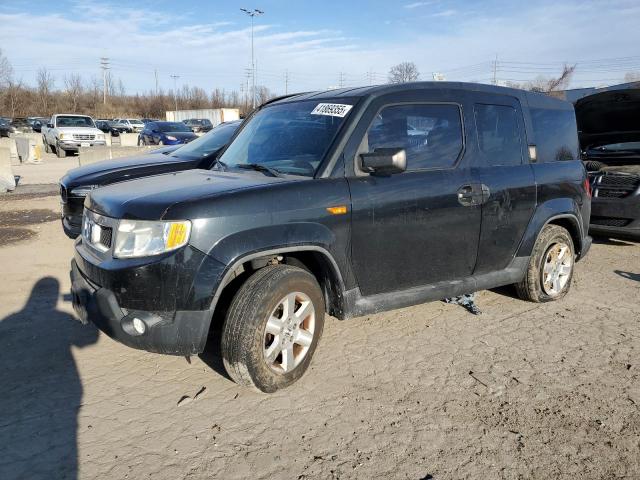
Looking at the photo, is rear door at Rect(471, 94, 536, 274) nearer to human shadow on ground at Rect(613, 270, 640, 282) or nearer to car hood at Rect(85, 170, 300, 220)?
car hood at Rect(85, 170, 300, 220)

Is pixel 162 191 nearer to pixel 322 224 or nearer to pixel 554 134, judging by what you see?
pixel 322 224

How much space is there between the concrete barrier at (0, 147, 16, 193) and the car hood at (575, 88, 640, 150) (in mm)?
12286

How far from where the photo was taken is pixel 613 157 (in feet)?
25.3

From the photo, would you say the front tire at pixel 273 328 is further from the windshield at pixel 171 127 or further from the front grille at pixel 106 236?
the windshield at pixel 171 127

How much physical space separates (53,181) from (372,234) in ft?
44.0

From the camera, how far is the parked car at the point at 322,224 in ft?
9.38

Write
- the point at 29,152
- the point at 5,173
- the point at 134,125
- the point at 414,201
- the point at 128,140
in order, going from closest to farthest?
the point at 414,201 → the point at 5,173 → the point at 29,152 → the point at 128,140 → the point at 134,125

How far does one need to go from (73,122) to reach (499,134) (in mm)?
23705

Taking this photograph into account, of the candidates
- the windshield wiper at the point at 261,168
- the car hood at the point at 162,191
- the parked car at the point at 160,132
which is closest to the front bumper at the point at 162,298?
the car hood at the point at 162,191

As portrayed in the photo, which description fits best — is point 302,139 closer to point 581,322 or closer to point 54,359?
point 54,359

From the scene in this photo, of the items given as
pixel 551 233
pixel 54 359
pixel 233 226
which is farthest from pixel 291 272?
pixel 551 233

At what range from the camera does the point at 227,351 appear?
9.94 feet

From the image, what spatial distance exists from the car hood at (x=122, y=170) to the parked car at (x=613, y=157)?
18.2 ft

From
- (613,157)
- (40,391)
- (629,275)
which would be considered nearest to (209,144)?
(40,391)
